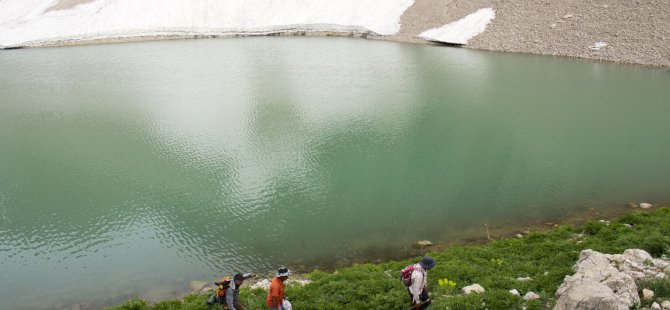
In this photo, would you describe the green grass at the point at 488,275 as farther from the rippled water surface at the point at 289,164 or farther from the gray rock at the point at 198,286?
the rippled water surface at the point at 289,164

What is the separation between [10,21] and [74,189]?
61.0m

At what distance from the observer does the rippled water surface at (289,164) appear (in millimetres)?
16188

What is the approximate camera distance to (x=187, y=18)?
6719 cm

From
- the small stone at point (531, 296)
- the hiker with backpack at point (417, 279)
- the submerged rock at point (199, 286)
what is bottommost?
the submerged rock at point (199, 286)

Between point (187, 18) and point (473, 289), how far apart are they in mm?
66300

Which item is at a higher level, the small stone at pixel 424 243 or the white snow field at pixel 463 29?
the white snow field at pixel 463 29

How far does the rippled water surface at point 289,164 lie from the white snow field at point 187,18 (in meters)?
23.0

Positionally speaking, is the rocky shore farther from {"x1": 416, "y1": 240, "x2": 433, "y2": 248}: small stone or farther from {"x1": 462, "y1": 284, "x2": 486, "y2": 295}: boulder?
{"x1": 462, "y1": 284, "x2": 486, "y2": 295}: boulder

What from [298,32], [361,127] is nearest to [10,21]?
[298,32]

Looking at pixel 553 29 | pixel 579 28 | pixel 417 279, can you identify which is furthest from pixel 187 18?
pixel 417 279

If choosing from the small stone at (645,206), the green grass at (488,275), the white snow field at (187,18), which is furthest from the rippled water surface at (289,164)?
the white snow field at (187,18)

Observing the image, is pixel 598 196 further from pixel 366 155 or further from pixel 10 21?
pixel 10 21

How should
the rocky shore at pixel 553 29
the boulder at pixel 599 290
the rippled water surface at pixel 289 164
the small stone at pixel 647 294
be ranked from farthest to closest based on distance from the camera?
the rocky shore at pixel 553 29, the rippled water surface at pixel 289 164, the small stone at pixel 647 294, the boulder at pixel 599 290

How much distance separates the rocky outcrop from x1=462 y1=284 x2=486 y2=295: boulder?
1685mm
